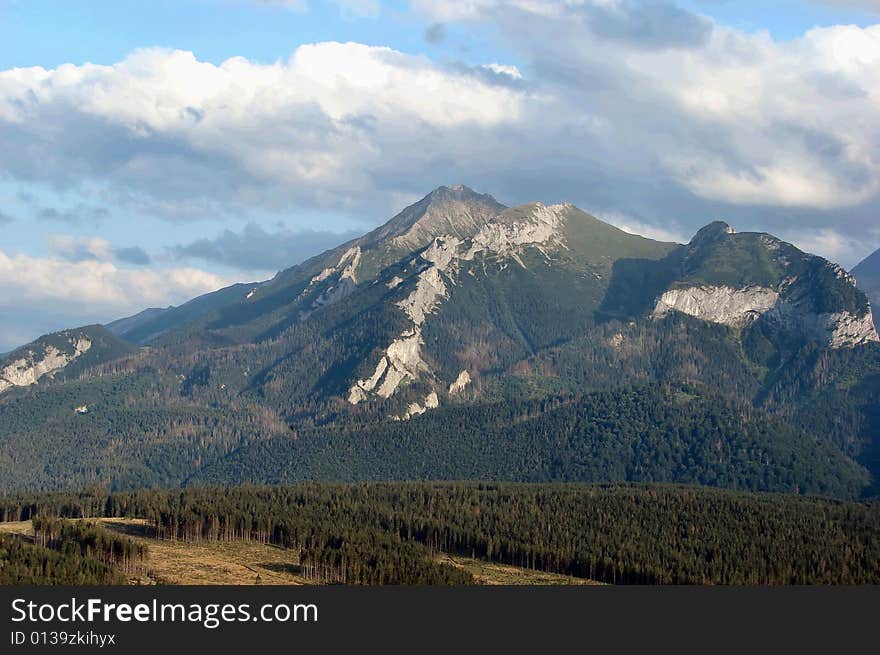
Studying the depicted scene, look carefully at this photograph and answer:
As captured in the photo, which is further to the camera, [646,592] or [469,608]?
[646,592]

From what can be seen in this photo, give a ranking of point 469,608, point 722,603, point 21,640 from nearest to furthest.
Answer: point 21,640
point 469,608
point 722,603

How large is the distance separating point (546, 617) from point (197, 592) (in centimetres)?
4737

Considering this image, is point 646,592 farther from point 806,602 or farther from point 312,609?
point 312,609

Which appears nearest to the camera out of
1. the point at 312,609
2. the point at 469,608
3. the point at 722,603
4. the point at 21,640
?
the point at 21,640

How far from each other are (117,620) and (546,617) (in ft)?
180

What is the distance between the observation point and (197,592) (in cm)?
Answer: 18275

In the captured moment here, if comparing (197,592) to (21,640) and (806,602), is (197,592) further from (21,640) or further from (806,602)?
(806,602)

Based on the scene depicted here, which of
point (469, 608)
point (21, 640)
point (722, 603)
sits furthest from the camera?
point (722, 603)

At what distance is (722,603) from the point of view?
19512 cm

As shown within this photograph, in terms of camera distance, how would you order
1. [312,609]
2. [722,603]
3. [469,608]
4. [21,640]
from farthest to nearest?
[722,603] → [469,608] → [312,609] → [21,640]

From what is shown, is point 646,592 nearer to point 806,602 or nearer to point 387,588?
point 806,602

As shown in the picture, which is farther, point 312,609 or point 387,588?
point 387,588

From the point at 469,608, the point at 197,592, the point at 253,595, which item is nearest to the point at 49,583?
the point at 197,592

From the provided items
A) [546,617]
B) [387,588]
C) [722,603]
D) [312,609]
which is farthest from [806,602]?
[312,609]
